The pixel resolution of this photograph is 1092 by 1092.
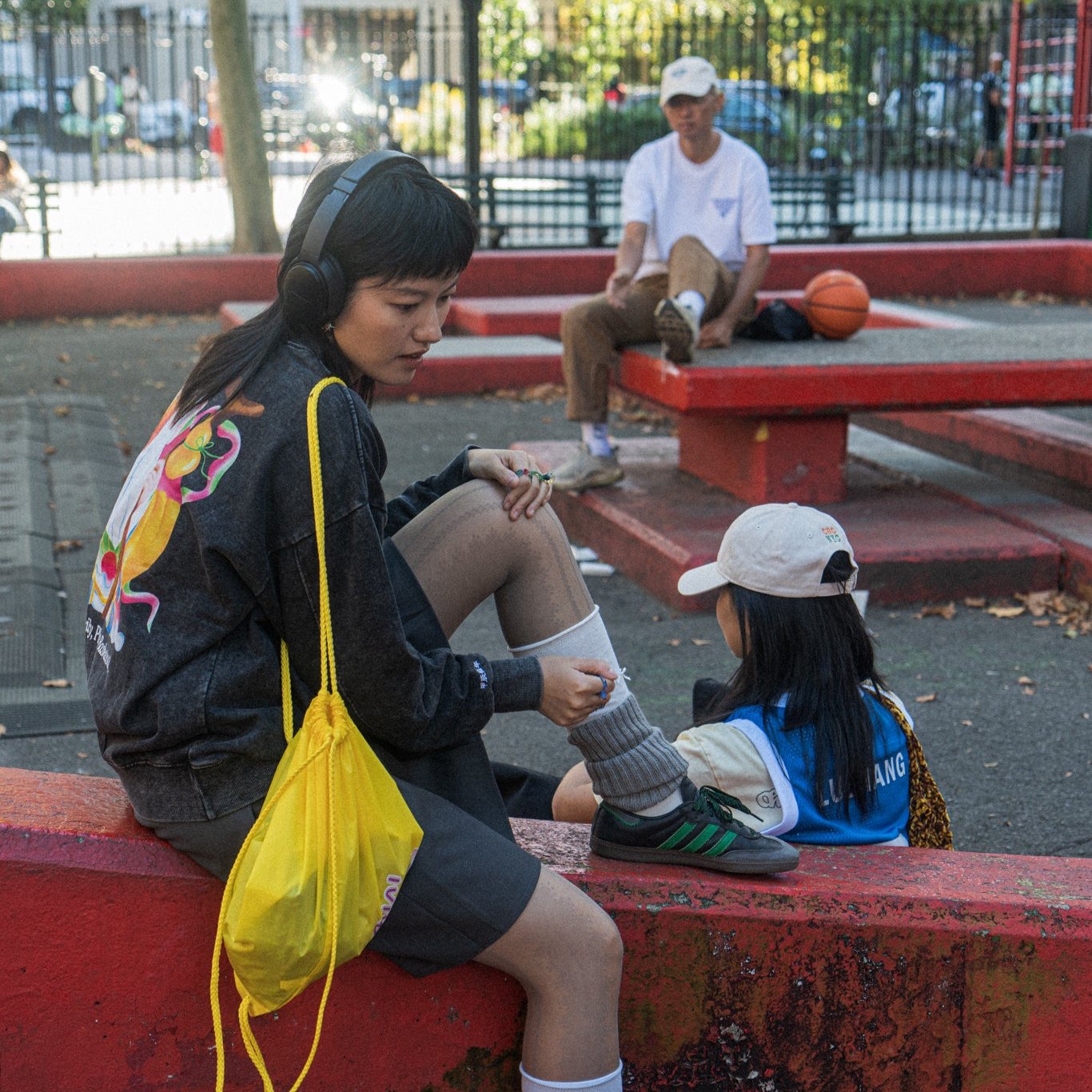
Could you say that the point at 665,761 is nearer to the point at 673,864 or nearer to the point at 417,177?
the point at 673,864

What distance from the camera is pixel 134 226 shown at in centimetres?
1670

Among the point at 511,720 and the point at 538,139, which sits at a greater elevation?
the point at 538,139

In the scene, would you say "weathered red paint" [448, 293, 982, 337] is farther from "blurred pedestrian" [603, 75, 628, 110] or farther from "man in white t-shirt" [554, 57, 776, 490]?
"blurred pedestrian" [603, 75, 628, 110]

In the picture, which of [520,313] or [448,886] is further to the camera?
[520,313]

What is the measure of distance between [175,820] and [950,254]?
39.4 ft

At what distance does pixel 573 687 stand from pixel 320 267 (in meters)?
0.72

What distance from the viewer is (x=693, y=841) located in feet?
7.93

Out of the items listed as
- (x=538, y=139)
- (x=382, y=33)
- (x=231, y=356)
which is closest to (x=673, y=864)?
(x=231, y=356)

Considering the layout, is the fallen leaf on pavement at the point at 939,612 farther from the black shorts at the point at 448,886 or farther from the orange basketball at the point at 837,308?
the black shorts at the point at 448,886

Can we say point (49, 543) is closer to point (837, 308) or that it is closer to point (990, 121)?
point (837, 308)

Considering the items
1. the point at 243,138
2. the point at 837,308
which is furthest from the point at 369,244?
the point at 243,138

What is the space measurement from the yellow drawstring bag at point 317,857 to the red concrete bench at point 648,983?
0.73ft

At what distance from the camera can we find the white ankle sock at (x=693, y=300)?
20.0 feet

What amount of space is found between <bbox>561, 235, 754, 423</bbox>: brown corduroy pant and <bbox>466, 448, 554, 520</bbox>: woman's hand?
147 inches
